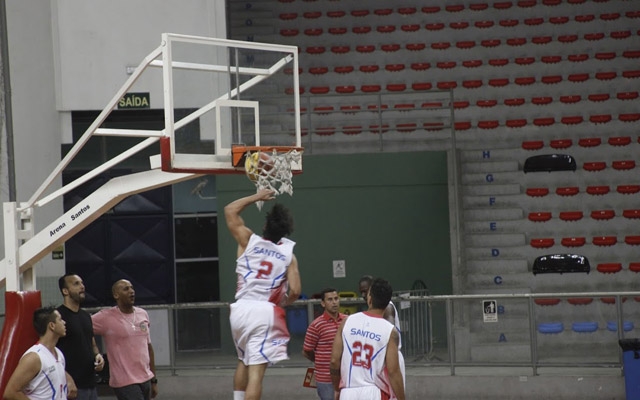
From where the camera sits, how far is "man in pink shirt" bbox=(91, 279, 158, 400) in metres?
11.9

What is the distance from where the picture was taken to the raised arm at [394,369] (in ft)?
30.5

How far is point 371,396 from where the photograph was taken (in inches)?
370

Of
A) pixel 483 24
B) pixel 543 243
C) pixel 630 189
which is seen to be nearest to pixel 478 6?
pixel 483 24

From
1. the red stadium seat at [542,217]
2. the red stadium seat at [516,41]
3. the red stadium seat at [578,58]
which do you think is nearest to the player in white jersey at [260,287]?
the red stadium seat at [542,217]

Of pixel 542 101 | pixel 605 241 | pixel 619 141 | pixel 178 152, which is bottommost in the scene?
pixel 605 241

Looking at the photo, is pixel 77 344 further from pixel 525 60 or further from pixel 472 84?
pixel 525 60

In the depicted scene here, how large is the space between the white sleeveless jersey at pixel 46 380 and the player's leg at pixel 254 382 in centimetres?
176

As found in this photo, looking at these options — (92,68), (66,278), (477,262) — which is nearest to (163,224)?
(92,68)

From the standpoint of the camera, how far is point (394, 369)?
9.30 meters

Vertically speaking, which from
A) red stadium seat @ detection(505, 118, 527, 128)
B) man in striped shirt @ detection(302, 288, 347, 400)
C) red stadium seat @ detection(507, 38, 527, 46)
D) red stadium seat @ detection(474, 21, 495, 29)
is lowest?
man in striped shirt @ detection(302, 288, 347, 400)

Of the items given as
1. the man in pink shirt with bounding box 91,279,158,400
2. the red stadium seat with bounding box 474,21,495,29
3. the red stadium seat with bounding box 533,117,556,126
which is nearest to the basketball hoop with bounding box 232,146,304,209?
the man in pink shirt with bounding box 91,279,158,400

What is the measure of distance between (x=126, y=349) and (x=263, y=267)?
10.5 feet

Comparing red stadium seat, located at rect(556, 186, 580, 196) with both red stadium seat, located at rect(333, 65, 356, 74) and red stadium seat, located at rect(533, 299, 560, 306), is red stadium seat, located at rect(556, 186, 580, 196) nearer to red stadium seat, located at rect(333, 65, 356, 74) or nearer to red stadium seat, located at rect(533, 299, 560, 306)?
red stadium seat, located at rect(333, 65, 356, 74)

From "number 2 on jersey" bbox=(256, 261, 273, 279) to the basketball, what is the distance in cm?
113
